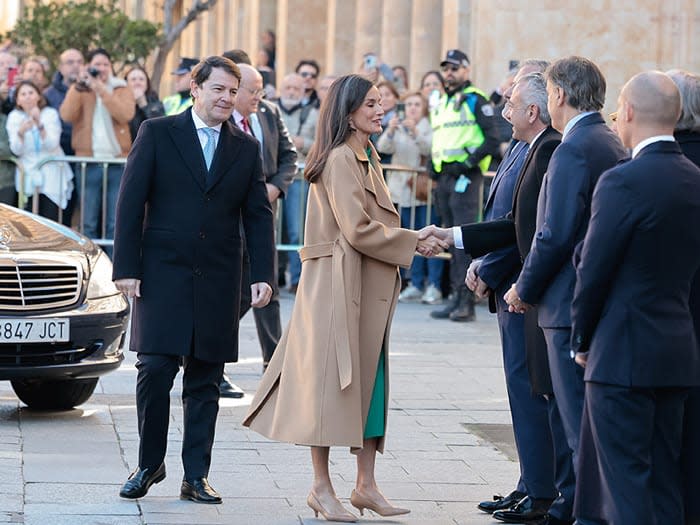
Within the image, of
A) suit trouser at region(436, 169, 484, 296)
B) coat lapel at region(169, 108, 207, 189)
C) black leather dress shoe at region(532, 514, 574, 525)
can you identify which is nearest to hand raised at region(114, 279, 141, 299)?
coat lapel at region(169, 108, 207, 189)

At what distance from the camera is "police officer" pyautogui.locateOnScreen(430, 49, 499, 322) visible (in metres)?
15.0

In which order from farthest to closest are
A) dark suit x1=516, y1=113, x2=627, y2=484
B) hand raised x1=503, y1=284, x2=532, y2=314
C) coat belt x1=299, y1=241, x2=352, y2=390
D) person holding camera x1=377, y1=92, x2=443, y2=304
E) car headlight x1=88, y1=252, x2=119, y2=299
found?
1. person holding camera x1=377, y1=92, x2=443, y2=304
2. car headlight x1=88, y1=252, x2=119, y2=299
3. coat belt x1=299, y1=241, x2=352, y2=390
4. hand raised x1=503, y1=284, x2=532, y2=314
5. dark suit x1=516, y1=113, x2=627, y2=484

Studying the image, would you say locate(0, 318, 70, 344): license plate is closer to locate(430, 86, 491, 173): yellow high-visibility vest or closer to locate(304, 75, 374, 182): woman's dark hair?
locate(304, 75, 374, 182): woman's dark hair

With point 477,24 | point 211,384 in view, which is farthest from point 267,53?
point 211,384

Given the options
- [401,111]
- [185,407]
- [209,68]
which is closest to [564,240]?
[209,68]

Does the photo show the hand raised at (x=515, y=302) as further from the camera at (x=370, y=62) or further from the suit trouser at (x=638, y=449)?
the camera at (x=370, y=62)

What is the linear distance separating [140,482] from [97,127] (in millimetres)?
9613

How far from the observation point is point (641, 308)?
569 cm

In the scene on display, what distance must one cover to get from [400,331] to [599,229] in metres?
8.77

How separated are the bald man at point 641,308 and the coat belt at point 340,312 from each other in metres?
1.39

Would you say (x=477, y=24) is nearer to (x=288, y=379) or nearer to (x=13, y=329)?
(x=13, y=329)

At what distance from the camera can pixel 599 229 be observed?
5648 millimetres

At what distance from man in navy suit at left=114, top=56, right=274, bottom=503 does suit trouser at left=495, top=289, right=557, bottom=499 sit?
3.62 ft

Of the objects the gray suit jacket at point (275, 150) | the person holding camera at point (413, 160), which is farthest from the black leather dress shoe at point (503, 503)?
the person holding camera at point (413, 160)
